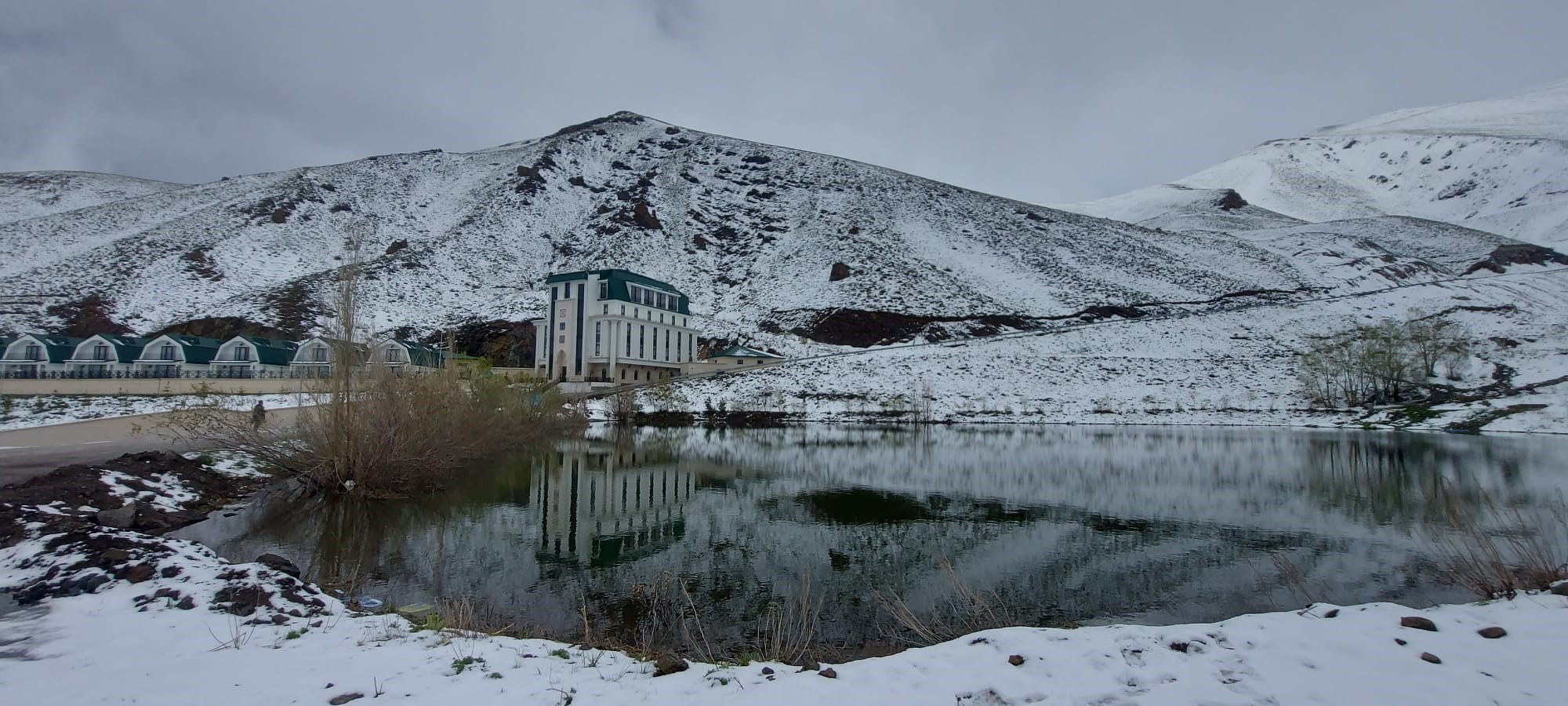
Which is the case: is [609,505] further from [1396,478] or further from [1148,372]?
Result: [1148,372]

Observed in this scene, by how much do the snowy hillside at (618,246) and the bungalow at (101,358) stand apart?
17785 millimetres

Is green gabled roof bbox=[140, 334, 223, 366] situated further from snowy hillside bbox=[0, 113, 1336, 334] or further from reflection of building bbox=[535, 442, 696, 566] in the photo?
reflection of building bbox=[535, 442, 696, 566]

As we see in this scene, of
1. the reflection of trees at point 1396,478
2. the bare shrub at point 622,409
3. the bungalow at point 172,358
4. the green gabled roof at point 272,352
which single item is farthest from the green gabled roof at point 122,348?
the reflection of trees at point 1396,478

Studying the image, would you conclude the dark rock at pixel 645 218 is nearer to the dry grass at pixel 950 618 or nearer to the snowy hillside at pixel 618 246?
the snowy hillside at pixel 618 246

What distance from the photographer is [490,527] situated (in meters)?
13.8

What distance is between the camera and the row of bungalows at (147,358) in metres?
45.6

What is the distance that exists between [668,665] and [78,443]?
1072 inches

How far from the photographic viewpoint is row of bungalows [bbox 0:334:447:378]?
45.6 meters

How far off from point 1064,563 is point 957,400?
36624mm

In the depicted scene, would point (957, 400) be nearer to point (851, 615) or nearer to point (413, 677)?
point (851, 615)

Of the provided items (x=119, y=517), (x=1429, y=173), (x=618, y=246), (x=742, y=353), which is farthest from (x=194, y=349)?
(x=1429, y=173)

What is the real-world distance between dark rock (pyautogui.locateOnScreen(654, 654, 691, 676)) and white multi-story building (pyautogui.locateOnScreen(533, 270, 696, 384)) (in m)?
52.8

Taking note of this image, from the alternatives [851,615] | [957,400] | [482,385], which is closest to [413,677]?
[851,615]

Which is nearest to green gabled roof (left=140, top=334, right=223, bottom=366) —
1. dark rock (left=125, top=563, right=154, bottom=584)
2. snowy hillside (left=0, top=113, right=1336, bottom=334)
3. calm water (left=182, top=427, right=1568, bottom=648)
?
snowy hillside (left=0, top=113, right=1336, bottom=334)
